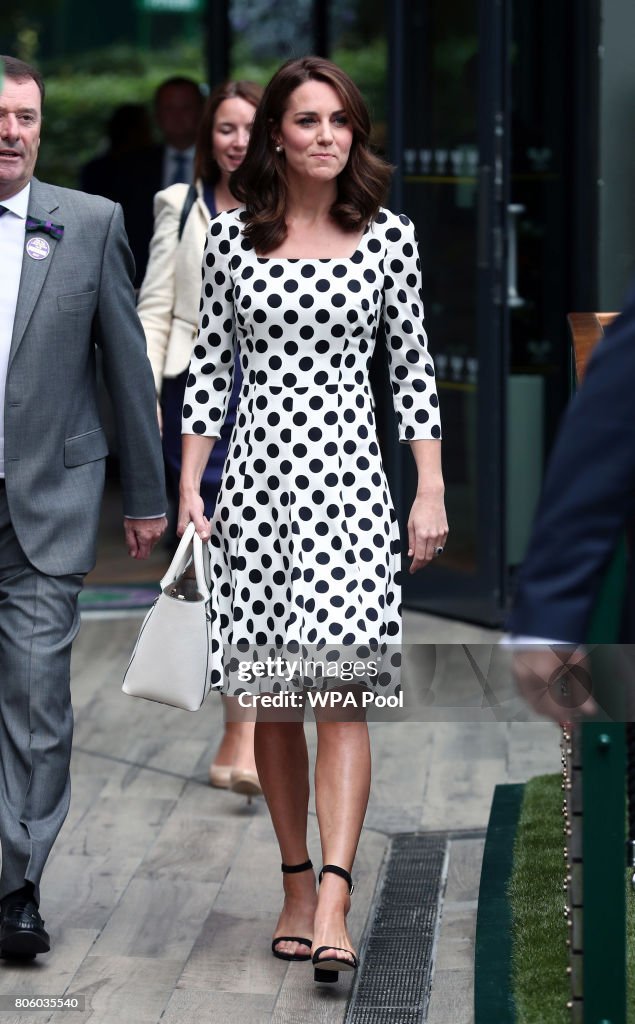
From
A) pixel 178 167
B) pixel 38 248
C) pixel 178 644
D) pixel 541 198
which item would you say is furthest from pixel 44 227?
pixel 178 167

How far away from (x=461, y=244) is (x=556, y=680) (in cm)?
493

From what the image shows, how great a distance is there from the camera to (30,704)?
3840mm

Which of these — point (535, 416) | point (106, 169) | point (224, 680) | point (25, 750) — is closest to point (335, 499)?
point (224, 680)

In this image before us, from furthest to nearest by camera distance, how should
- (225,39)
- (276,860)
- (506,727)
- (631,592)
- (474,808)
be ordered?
1. (225,39)
2. (506,727)
3. (474,808)
4. (276,860)
5. (631,592)

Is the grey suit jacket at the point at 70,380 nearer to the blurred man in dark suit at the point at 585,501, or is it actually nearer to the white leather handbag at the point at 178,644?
the white leather handbag at the point at 178,644

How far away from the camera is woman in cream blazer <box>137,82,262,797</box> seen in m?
4.82

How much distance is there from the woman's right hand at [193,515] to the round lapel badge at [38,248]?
1.96 ft

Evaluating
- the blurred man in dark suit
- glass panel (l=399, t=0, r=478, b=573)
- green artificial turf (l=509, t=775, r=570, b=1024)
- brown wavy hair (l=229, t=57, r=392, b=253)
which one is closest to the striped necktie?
glass panel (l=399, t=0, r=478, b=573)

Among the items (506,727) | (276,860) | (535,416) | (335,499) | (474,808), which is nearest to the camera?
(335,499)

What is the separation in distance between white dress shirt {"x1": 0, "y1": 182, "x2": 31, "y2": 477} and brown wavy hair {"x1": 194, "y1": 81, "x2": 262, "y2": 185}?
1.17 m

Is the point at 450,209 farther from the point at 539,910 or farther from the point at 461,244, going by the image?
the point at 539,910

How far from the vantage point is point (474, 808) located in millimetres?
4969

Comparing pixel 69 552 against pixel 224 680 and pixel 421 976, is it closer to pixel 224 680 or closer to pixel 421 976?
pixel 224 680

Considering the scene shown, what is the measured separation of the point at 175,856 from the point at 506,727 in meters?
1.56
